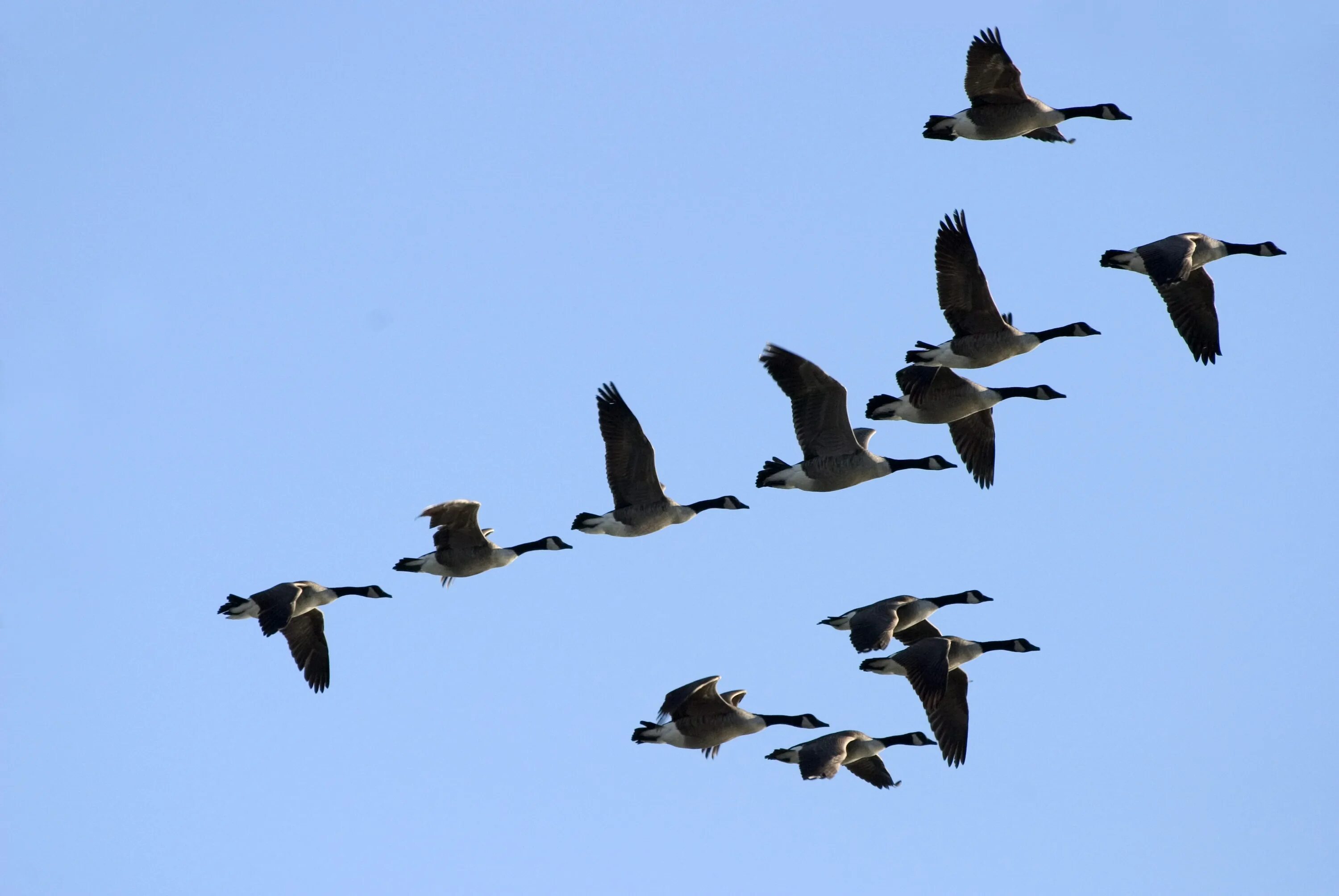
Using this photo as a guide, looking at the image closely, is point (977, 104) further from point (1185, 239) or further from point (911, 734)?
point (911, 734)

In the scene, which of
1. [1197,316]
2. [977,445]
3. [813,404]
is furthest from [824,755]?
[1197,316]

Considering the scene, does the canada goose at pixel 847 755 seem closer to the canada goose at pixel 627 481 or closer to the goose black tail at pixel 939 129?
the canada goose at pixel 627 481

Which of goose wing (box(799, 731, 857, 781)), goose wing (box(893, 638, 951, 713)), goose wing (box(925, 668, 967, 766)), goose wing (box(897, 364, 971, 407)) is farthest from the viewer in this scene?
goose wing (box(897, 364, 971, 407))

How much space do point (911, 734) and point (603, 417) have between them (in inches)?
220

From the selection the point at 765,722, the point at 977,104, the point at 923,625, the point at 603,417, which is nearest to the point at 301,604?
the point at 603,417

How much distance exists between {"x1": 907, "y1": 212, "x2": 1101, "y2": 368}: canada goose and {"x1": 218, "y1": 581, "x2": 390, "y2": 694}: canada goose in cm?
833

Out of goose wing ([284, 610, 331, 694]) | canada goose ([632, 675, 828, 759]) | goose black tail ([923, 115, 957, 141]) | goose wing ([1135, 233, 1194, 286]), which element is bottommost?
canada goose ([632, 675, 828, 759])

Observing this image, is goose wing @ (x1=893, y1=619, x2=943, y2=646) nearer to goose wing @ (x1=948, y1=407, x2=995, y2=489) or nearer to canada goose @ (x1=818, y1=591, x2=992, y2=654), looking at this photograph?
canada goose @ (x1=818, y1=591, x2=992, y2=654)

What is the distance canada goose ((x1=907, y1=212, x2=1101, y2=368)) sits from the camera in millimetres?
20875

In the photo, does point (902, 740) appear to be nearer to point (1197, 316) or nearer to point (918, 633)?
point (918, 633)

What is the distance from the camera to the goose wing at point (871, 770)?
2188 centimetres

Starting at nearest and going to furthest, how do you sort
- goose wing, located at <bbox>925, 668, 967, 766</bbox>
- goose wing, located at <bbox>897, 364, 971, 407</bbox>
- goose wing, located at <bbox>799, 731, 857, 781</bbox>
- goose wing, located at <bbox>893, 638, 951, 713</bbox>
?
1. goose wing, located at <bbox>799, 731, 857, 781</bbox>
2. goose wing, located at <bbox>893, 638, 951, 713</bbox>
3. goose wing, located at <bbox>925, 668, 967, 766</bbox>
4. goose wing, located at <bbox>897, 364, 971, 407</bbox>

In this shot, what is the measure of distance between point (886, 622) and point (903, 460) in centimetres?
245

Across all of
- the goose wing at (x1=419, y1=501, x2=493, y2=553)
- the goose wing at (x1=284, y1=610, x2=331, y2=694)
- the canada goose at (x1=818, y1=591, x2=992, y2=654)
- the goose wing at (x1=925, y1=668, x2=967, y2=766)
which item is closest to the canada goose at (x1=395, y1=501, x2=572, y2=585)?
the goose wing at (x1=419, y1=501, x2=493, y2=553)
